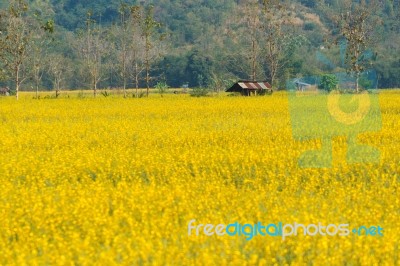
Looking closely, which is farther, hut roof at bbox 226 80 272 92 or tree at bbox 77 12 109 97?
tree at bbox 77 12 109 97

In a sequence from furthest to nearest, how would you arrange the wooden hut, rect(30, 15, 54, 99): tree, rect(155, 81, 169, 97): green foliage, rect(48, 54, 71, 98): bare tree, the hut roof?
rect(48, 54, 71, 98): bare tree → rect(155, 81, 169, 97): green foliage → the hut roof → the wooden hut → rect(30, 15, 54, 99): tree

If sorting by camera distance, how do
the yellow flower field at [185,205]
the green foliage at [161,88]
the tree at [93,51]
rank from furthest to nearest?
the green foliage at [161,88] → the tree at [93,51] → the yellow flower field at [185,205]

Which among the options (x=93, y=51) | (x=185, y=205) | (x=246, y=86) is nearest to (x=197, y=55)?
(x=93, y=51)

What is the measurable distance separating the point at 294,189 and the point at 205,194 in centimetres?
168

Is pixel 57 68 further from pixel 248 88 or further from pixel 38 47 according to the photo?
pixel 248 88

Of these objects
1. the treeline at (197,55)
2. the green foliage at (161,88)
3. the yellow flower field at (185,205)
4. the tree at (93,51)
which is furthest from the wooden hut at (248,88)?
the yellow flower field at (185,205)

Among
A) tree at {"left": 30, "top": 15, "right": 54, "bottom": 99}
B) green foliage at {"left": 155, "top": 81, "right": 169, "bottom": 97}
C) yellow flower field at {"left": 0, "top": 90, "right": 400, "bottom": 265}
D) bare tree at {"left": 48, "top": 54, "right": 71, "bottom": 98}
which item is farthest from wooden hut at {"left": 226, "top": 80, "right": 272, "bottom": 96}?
bare tree at {"left": 48, "top": 54, "right": 71, "bottom": 98}

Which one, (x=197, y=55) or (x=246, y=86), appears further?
(x=197, y=55)

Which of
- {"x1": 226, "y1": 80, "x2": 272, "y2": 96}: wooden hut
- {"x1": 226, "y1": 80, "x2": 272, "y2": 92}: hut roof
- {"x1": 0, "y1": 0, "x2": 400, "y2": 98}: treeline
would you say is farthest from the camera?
{"x1": 0, "y1": 0, "x2": 400, "y2": 98}: treeline

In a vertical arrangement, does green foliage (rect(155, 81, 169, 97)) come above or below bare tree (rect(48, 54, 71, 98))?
below

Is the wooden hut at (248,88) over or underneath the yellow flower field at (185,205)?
over

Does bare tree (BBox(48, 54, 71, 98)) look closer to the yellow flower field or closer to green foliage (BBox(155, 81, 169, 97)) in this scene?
green foliage (BBox(155, 81, 169, 97))

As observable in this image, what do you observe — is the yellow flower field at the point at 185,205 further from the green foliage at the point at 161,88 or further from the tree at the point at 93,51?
the green foliage at the point at 161,88

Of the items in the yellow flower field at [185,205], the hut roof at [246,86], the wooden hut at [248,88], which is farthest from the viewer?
the hut roof at [246,86]
